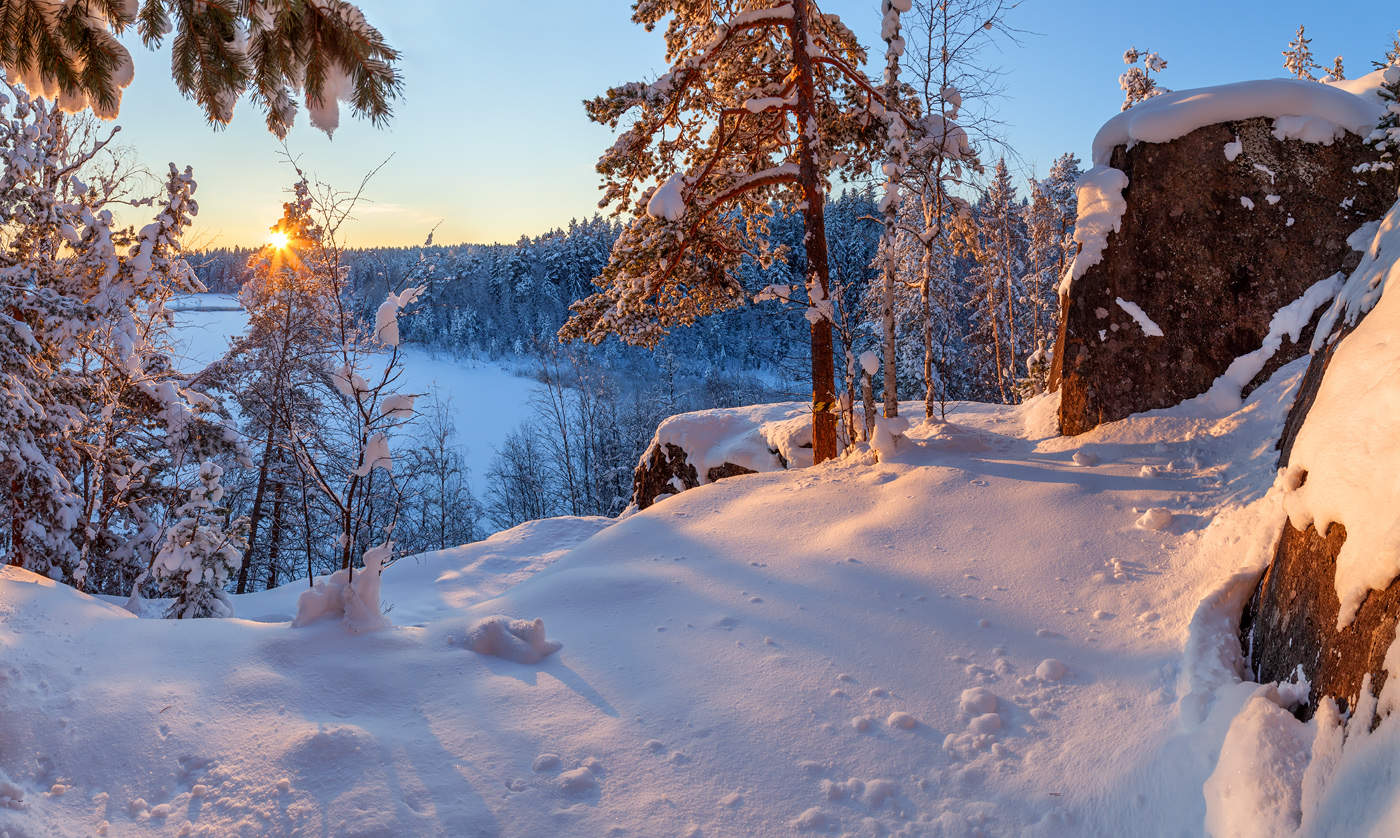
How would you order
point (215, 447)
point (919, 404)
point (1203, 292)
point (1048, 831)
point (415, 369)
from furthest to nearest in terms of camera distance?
point (415, 369) → point (919, 404) → point (215, 447) → point (1203, 292) → point (1048, 831)

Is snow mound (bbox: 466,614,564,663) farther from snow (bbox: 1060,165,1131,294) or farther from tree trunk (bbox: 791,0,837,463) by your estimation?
snow (bbox: 1060,165,1131,294)

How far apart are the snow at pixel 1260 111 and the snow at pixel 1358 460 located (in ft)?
12.8

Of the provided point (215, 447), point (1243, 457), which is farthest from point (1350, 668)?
point (215, 447)

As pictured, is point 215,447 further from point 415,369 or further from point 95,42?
point 415,369

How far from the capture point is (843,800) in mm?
3018

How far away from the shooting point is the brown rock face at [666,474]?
526 inches

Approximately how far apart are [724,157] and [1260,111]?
5944mm

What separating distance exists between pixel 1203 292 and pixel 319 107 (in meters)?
7.60

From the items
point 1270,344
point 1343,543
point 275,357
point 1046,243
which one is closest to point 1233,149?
point 1270,344

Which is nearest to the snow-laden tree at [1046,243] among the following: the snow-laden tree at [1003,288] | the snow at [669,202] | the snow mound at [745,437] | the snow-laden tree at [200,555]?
the snow-laden tree at [1003,288]

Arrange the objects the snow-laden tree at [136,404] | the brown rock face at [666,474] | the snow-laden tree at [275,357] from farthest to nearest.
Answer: the snow-laden tree at [275,357] → the brown rock face at [666,474] → the snow-laden tree at [136,404]

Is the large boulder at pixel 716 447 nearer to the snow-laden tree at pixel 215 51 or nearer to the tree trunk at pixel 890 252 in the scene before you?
the tree trunk at pixel 890 252

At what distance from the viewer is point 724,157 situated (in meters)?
9.84

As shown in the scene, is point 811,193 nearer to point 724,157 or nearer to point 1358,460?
point 724,157
